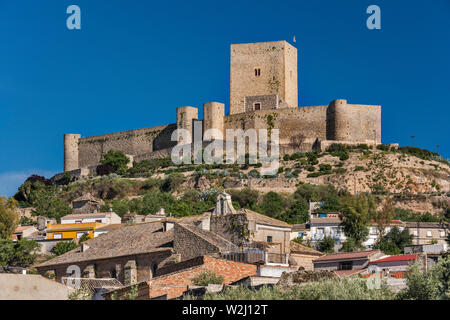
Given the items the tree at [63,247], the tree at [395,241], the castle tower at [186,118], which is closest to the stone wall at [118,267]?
the tree at [63,247]

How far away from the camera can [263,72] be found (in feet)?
262

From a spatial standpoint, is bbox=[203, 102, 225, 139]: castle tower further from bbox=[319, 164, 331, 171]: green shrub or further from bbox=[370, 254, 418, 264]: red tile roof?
bbox=[370, 254, 418, 264]: red tile roof

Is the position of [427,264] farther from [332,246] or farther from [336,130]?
[336,130]

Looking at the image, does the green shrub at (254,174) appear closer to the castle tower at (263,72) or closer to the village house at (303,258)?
the castle tower at (263,72)

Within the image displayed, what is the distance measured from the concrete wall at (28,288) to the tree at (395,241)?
22584 mm

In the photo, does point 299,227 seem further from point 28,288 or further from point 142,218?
point 28,288

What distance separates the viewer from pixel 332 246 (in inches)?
1731

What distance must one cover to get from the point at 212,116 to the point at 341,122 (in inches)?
428

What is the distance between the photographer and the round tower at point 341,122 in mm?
72875

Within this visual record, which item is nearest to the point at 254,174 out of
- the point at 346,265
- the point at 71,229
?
the point at 71,229

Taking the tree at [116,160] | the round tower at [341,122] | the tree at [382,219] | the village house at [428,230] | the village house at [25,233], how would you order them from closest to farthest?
the tree at [382,219], the village house at [428,230], the village house at [25,233], the round tower at [341,122], the tree at [116,160]
